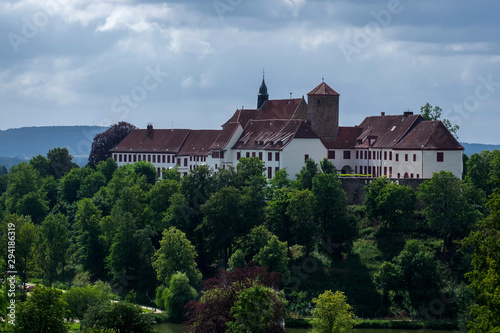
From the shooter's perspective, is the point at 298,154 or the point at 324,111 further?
the point at 324,111

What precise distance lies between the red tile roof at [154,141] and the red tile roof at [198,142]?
3.12ft

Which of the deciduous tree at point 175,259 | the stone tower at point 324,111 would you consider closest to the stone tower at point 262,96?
the stone tower at point 324,111

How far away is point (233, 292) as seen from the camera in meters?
54.0

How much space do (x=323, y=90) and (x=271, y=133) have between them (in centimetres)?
617

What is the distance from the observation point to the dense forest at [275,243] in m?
69.4

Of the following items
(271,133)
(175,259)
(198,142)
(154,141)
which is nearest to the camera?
(175,259)

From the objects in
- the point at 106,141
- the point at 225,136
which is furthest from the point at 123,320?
the point at 106,141

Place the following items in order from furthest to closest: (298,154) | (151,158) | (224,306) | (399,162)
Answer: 1. (151,158)
2. (298,154)
3. (399,162)
4. (224,306)

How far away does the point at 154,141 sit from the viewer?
4579 inches

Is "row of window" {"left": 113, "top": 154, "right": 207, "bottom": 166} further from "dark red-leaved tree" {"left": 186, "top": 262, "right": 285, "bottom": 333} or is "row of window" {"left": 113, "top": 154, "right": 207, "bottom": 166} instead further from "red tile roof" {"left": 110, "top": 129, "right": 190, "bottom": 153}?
"dark red-leaved tree" {"left": 186, "top": 262, "right": 285, "bottom": 333}

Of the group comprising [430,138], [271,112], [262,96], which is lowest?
[430,138]

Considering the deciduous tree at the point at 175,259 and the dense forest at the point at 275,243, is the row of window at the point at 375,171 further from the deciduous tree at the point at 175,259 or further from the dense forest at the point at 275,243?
the deciduous tree at the point at 175,259

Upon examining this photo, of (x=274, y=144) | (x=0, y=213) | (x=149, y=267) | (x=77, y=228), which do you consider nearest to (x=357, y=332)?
(x=149, y=267)

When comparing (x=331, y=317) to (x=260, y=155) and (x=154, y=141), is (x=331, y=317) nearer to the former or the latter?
(x=260, y=155)
